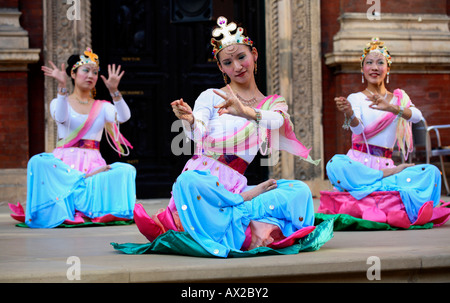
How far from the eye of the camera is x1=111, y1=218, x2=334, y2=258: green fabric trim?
4109 mm

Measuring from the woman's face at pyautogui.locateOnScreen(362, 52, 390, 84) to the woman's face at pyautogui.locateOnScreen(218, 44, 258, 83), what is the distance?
7.25 feet

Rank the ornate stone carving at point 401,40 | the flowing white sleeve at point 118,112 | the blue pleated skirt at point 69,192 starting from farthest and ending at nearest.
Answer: the ornate stone carving at point 401,40 → the flowing white sleeve at point 118,112 → the blue pleated skirt at point 69,192

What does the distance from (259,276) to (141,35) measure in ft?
22.5

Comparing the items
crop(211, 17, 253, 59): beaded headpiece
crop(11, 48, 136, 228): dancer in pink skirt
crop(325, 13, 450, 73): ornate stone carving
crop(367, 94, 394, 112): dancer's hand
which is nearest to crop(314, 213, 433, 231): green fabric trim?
crop(367, 94, 394, 112): dancer's hand

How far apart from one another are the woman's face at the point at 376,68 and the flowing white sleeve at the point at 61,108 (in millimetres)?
2683

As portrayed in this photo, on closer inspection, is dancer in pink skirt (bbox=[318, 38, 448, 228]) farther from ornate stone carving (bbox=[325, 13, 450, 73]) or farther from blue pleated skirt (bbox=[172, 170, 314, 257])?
ornate stone carving (bbox=[325, 13, 450, 73])

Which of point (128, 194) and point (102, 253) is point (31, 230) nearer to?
point (128, 194)

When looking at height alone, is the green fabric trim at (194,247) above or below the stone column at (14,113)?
below

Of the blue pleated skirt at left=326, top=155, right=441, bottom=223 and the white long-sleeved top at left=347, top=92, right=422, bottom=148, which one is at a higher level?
the white long-sleeved top at left=347, top=92, right=422, bottom=148

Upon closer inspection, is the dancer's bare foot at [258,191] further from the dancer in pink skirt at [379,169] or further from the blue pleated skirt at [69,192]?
Result: the blue pleated skirt at [69,192]

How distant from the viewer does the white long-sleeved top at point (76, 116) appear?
6.92m

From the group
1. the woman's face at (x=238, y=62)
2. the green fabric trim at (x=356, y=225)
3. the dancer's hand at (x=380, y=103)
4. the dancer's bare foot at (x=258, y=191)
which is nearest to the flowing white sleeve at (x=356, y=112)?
the dancer's hand at (x=380, y=103)

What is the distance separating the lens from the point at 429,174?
6211 millimetres

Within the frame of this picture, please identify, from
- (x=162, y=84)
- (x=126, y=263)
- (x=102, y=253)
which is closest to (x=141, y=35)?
(x=162, y=84)
